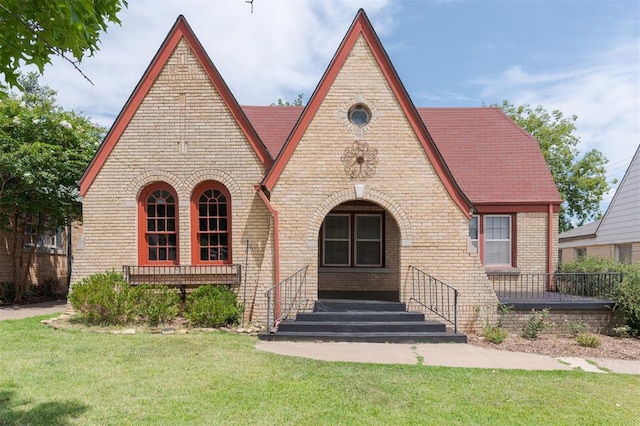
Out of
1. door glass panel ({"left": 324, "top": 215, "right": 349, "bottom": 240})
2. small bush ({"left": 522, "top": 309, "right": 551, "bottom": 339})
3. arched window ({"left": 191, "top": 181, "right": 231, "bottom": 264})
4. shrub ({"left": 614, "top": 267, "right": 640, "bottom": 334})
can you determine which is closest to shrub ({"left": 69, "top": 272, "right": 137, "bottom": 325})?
arched window ({"left": 191, "top": 181, "right": 231, "bottom": 264})

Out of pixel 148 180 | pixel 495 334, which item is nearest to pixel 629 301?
pixel 495 334

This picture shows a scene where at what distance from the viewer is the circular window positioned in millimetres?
10078

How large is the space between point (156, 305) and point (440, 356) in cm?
666

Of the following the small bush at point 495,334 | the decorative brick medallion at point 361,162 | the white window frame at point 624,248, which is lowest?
the small bush at point 495,334

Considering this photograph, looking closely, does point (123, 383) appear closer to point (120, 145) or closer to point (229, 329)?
point (229, 329)

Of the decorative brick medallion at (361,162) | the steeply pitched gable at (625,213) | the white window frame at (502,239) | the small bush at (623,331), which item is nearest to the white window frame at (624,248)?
the steeply pitched gable at (625,213)

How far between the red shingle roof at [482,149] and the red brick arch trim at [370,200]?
9.84ft

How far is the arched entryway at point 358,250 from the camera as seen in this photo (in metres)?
12.3

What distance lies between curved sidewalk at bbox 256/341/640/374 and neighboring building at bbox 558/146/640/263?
36.1 feet

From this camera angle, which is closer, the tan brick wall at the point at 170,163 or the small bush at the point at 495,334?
the small bush at the point at 495,334

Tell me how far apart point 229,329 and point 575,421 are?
700 centimetres

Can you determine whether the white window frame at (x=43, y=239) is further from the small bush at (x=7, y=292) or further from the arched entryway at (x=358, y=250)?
the arched entryway at (x=358, y=250)

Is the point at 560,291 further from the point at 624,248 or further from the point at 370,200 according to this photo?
the point at 624,248

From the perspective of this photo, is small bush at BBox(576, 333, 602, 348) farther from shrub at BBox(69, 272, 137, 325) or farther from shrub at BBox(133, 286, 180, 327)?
shrub at BBox(69, 272, 137, 325)
